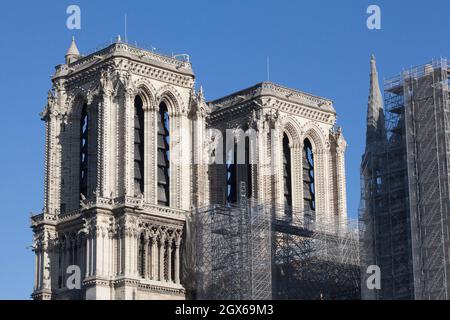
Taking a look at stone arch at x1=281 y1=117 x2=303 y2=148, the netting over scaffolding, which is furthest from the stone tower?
stone arch at x1=281 y1=117 x2=303 y2=148

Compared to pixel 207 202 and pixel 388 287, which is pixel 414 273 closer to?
pixel 388 287

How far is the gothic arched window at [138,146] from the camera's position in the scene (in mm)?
120262

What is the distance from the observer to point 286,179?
130m

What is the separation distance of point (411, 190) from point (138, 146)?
29.6 meters

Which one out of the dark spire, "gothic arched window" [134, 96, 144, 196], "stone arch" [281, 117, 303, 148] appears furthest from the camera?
"stone arch" [281, 117, 303, 148]

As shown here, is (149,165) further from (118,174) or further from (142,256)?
(142,256)

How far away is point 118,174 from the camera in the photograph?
387ft

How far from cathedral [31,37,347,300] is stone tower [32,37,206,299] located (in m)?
0.10

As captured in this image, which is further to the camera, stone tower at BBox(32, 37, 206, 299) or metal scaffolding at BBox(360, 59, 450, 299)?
stone tower at BBox(32, 37, 206, 299)

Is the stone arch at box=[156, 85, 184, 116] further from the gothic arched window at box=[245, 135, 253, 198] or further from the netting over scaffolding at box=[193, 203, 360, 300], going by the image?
the netting over scaffolding at box=[193, 203, 360, 300]

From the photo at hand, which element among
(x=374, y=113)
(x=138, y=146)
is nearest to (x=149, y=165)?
(x=138, y=146)

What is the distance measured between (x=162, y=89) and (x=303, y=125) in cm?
1525

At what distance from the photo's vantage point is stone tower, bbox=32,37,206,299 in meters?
116
